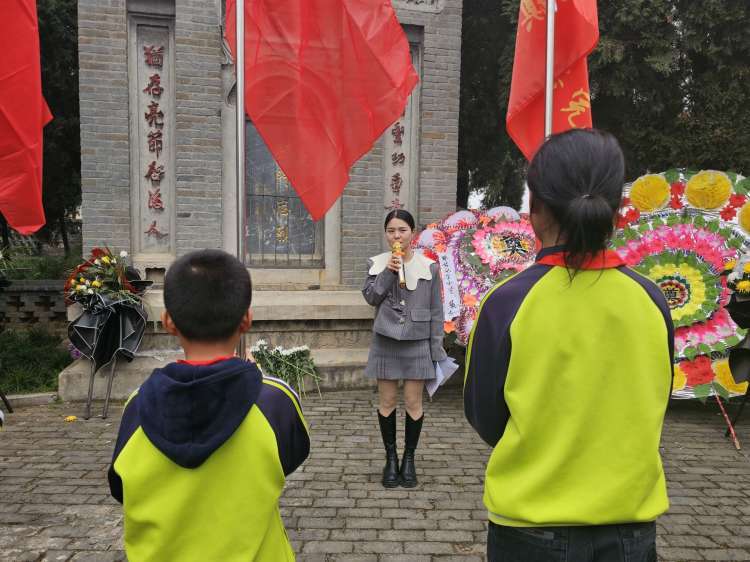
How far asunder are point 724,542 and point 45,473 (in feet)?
14.6

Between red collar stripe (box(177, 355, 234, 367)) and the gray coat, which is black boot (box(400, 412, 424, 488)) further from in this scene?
red collar stripe (box(177, 355, 234, 367))

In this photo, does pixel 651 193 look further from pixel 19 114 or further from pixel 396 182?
pixel 19 114

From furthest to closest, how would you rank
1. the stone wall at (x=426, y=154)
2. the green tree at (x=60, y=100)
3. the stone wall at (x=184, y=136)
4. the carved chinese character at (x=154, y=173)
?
the green tree at (x=60, y=100) → the stone wall at (x=426, y=154) → the carved chinese character at (x=154, y=173) → the stone wall at (x=184, y=136)

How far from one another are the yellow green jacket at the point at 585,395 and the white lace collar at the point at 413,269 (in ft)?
8.25

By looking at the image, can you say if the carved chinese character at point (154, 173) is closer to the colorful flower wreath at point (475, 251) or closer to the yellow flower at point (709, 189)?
the colorful flower wreath at point (475, 251)

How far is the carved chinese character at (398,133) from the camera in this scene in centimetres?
758

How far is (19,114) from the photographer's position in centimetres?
375

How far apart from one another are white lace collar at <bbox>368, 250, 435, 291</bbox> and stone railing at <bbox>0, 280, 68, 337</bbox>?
22.5 feet

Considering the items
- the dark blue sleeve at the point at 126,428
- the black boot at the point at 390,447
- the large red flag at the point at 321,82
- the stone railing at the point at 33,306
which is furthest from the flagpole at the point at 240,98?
the stone railing at the point at 33,306

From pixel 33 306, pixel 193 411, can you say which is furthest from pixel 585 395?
pixel 33 306

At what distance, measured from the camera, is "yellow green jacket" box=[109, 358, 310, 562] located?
1.45 m

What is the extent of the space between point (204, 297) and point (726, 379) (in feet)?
17.4

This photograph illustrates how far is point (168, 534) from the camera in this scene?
149 centimetres

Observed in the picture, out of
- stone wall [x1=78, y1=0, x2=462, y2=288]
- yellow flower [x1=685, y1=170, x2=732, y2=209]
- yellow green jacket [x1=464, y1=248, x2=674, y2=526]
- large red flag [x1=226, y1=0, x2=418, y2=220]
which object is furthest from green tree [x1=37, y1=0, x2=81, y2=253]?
yellow green jacket [x1=464, y1=248, x2=674, y2=526]
